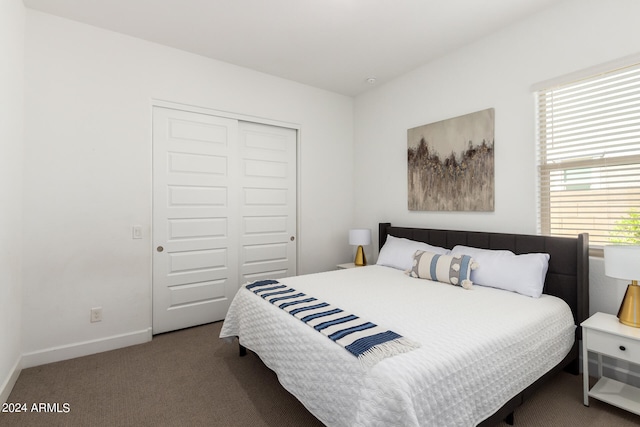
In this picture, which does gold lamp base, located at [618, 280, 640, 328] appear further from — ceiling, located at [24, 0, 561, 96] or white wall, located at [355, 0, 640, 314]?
ceiling, located at [24, 0, 561, 96]

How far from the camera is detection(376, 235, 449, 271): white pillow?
306 centimetres

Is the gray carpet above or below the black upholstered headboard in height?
below

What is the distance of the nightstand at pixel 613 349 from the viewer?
69.1 inches

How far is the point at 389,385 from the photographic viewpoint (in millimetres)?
1208

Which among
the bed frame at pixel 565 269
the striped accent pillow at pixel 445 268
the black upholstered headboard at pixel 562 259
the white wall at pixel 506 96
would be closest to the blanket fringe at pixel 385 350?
the bed frame at pixel 565 269

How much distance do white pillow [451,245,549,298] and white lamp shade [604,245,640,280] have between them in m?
0.41

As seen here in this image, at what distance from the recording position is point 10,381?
2.12m

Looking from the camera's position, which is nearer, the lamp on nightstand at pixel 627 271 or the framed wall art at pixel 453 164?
the lamp on nightstand at pixel 627 271

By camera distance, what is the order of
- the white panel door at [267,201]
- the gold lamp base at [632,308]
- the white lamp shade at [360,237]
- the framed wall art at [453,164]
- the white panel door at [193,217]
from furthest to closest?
the white lamp shade at [360,237]
the white panel door at [267,201]
the white panel door at [193,217]
the framed wall art at [453,164]
the gold lamp base at [632,308]

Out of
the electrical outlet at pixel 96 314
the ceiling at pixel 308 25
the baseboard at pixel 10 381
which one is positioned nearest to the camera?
the baseboard at pixel 10 381

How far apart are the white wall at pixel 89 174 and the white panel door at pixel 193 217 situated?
0.14 m

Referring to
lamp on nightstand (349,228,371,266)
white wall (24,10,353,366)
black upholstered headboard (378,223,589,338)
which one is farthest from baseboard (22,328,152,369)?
black upholstered headboard (378,223,589,338)

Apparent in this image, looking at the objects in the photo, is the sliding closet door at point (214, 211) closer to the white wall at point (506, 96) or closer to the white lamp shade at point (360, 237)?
the white lamp shade at point (360, 237)

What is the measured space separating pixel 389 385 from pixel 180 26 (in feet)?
10.2
